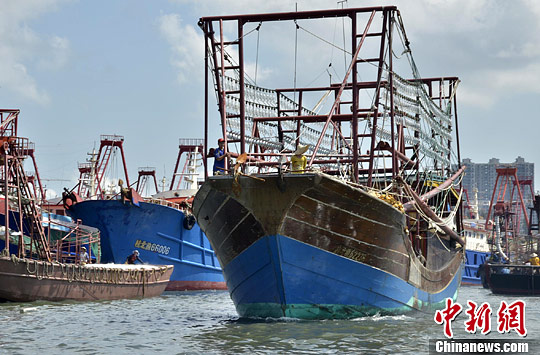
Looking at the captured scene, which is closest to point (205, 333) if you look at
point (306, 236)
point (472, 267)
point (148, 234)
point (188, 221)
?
point (306, 236)

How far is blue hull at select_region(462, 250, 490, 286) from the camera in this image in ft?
219

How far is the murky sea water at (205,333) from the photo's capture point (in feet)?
50.6

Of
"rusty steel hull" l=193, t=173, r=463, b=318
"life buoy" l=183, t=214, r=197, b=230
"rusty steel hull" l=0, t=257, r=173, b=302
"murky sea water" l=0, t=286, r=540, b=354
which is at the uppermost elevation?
"life buoy" l=183, t=214, r=197, b=230

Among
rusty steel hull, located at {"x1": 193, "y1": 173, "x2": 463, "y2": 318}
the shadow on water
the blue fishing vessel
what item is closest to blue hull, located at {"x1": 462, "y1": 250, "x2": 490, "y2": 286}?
the blue fishing vessel

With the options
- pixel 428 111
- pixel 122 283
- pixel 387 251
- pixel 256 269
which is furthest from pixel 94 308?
pixel 428 111

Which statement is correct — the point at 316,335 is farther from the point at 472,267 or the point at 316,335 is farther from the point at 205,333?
the point at 472,267

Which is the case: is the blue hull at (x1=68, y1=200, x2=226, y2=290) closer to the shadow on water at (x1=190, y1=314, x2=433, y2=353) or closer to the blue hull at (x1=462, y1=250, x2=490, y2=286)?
the shadow on water at (x1=190, y1=314, x2=433, y2=353)

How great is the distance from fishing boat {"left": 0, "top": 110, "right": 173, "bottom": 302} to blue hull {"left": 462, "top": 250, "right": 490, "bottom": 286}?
38.1 metres

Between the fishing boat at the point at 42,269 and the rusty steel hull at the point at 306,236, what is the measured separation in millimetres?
9333

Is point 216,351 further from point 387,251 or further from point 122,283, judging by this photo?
point 122,283

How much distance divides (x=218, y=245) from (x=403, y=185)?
5147 millimetres

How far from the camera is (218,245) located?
21.0 m

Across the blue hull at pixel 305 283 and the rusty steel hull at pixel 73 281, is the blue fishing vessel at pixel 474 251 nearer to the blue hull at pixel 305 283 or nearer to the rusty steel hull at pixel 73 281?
the rusty steel hull at pixel 73 281

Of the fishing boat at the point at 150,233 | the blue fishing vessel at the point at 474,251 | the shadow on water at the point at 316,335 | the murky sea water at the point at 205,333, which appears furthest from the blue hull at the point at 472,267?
the shadow on water at the point at 316,335
